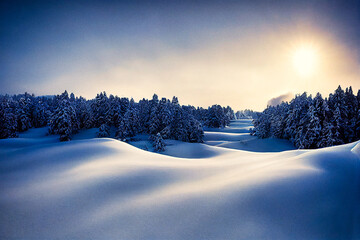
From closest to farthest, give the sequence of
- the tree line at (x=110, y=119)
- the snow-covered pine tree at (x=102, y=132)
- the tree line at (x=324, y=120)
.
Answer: the tree line at (x=324, y=120) < the tree line at (x=110, y=119) < the snow-covered pine tree at (x=102, y=132)

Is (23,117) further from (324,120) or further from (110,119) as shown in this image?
(324,120)

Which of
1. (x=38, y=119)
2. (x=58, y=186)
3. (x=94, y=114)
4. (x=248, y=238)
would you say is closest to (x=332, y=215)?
(x=248, y=238)

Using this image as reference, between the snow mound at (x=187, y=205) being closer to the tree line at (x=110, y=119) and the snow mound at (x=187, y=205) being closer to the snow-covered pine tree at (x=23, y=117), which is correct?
the tree line at (x=110, y=119)

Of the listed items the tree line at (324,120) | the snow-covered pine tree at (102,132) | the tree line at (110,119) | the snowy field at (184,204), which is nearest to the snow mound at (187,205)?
the snowy field at (184,204)

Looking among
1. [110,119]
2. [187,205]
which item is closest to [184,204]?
[187,205]

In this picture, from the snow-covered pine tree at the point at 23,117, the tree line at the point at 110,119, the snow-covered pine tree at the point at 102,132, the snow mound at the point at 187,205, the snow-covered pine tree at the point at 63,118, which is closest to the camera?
the snow mound at the point at 187,205

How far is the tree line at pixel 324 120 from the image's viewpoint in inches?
1044

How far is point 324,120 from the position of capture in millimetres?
27016

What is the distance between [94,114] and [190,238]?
5122 centimetres

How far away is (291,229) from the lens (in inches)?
126

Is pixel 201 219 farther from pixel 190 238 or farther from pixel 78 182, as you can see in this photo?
pixel 78 182

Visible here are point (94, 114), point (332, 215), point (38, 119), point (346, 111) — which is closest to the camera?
point (332, 215)

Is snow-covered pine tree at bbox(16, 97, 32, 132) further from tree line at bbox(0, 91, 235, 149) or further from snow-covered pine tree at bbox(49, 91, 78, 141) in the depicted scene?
snow-covered pine tree at bbox(49, 91, 78, 141)

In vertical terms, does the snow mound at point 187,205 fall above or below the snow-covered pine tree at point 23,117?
below
